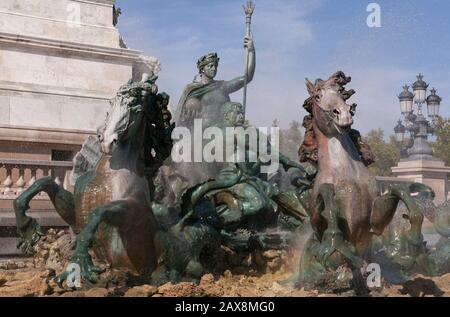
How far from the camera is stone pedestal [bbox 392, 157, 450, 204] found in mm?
16281

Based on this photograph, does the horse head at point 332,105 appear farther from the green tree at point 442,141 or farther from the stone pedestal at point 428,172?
the green tree at point 442,141

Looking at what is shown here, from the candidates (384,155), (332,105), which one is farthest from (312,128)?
(384,155)

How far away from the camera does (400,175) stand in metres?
16.8

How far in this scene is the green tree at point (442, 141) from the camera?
40381mm

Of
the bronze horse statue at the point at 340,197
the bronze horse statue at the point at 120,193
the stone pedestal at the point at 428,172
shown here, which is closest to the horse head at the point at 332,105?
the bronze horse statue at the point at 340,197


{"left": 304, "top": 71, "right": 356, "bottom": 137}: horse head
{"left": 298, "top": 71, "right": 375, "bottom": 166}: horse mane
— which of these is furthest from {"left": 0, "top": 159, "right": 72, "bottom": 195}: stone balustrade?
{"left": 304, "top": 71, "right": 356, "bottom": 137}: horse head

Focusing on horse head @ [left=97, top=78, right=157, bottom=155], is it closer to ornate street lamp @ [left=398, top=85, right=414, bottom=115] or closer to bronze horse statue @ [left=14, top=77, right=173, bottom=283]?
bronze horse statue @ [left=14, top=77, right=173, bottom=283]

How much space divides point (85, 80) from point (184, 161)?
14.8ft

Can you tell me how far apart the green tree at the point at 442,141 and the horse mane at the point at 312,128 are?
34395 mm

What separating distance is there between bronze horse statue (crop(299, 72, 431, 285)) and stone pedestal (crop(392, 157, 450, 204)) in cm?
990

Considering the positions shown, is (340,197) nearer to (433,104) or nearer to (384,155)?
(433,104)

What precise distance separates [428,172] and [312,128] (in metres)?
10.1
